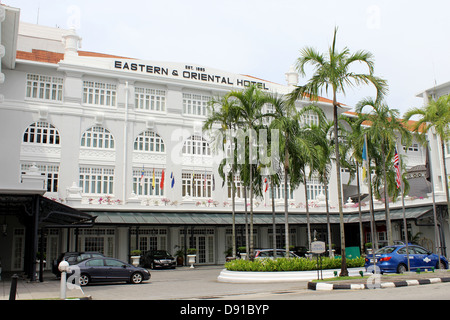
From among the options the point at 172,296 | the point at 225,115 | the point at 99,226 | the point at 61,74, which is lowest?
the point at 172,296

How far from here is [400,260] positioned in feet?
67.2

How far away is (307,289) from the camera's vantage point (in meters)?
16.0

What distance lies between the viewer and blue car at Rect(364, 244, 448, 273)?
20.4 metres

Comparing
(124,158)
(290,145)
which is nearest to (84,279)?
(290,145)

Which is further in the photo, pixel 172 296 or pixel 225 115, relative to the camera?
pixel 225 115

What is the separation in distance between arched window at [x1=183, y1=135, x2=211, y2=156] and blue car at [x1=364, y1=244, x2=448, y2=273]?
18897 millimetres

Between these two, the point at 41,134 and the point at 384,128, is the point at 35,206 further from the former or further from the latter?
the point at 384,128

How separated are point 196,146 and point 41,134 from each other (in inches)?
469

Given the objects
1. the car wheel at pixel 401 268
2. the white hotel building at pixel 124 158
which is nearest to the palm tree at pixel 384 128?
the car wheel at pixel 401 268

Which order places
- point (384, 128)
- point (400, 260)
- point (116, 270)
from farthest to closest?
point (384, 128), point (400, 260), point (116, 270)

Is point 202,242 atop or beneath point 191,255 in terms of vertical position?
atop
